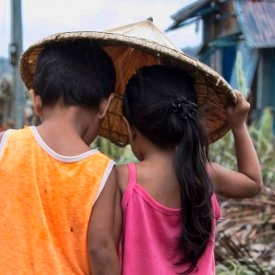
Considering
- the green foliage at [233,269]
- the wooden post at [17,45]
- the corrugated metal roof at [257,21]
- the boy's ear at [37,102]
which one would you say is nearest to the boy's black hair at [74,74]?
the boy's ear at [37,102]

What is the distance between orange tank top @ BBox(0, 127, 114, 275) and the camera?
176cm

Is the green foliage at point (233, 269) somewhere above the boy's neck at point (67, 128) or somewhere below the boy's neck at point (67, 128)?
below

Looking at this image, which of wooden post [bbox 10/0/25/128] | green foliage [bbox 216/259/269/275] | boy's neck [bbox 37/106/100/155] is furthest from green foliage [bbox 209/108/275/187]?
boy's neck [bbox 37/106/100/155]

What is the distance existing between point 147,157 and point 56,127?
0.91 feet

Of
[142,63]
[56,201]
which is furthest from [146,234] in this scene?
[142,63]

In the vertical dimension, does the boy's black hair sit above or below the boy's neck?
above

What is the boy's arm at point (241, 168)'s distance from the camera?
2076 mm

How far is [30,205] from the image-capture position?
1.77 metres

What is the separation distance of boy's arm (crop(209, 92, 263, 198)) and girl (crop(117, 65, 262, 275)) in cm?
11

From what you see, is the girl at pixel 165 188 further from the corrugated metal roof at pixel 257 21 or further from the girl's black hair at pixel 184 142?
the corrugated metal roof at pixel 257 21

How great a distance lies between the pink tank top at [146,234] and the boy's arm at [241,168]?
0.25 metres

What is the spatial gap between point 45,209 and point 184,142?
1.36 ft

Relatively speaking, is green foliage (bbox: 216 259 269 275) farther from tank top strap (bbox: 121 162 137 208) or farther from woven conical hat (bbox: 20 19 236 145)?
tank top strap (bbox: 121 162 137 208)

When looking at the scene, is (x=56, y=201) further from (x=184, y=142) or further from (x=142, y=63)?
(x=142, y=63)
